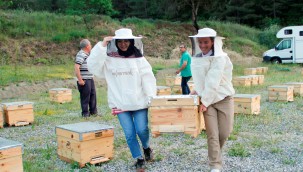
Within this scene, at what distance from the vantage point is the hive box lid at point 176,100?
518 centimetres

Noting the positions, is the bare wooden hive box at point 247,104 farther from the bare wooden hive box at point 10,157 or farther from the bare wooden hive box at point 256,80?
the bare wooden hive box at point 256,80

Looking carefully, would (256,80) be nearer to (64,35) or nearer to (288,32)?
(288,32)

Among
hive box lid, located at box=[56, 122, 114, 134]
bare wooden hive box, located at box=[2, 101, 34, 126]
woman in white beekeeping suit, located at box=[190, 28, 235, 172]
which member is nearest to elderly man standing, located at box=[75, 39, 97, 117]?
bare wooden hive box, located at box=[2, 101, 34, 126]

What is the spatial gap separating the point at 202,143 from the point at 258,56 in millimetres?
26108

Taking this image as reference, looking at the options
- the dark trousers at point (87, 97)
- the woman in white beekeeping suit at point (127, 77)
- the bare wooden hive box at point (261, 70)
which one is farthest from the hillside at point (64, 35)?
the woman in white beekeeping suit at point (127, 77)

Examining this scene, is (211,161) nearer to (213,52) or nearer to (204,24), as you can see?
(213,52)

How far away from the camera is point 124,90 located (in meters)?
4.89

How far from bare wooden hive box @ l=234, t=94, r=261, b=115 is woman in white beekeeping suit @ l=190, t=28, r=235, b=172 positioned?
175 inches

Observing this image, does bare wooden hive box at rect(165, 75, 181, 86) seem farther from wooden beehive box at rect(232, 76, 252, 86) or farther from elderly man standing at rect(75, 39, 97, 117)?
elderly man standing at rect(75, 39, 97, 117)

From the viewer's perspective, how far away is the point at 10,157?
4.66 meters

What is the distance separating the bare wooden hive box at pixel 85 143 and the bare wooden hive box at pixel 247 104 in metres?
→ 4.52

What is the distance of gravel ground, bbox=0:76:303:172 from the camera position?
17.7 ft

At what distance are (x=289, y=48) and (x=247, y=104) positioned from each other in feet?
60.5

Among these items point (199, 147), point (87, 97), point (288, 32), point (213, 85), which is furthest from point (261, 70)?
point (213, 85)
